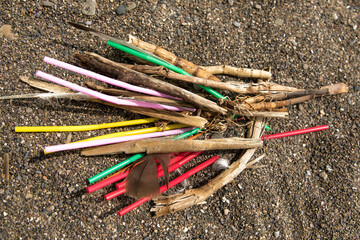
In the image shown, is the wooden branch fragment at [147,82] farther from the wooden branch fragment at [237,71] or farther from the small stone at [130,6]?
the small stone at [130,6]

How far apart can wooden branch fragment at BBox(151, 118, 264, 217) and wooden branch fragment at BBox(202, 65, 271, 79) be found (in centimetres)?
34

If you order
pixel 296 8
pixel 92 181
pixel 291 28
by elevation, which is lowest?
pixel 92 181

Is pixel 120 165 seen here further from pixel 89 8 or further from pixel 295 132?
pixel 295 132

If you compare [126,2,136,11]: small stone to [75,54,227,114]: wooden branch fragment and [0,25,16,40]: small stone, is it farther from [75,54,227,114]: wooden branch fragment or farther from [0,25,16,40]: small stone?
[0,25,16,40]: small stone

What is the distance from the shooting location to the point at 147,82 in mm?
1390

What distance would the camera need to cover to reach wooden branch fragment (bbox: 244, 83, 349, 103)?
5.01 ft

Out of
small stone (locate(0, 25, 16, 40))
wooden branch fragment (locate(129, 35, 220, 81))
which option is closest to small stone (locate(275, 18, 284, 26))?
wooden branch fragment (locate(129, 35, 220, 81))

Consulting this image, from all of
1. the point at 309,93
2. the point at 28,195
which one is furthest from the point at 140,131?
the point at 309,93

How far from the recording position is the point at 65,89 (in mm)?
1421

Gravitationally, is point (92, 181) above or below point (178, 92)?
below

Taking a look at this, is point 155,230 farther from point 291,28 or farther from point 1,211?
point 291,28

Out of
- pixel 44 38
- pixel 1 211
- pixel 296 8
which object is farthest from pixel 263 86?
pixel 1 211

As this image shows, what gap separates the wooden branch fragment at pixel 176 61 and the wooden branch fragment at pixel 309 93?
27 centimetres

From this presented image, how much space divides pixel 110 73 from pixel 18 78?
489mm
